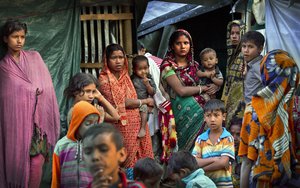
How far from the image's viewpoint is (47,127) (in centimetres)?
839

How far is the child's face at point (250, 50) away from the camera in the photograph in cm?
795

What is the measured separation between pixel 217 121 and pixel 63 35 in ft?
8.99

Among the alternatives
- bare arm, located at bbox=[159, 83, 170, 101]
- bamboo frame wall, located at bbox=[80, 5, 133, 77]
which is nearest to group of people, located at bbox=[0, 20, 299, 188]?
bare arm, located at bbox=[159, 83, 170, 101]

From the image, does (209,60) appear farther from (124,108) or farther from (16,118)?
(16,118)

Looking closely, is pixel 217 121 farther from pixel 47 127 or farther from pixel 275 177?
pixel 47 127

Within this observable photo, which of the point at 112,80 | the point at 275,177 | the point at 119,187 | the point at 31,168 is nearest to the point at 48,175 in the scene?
the point at 31,168

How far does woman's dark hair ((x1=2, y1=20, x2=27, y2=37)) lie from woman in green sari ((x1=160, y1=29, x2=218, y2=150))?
1.89 meters

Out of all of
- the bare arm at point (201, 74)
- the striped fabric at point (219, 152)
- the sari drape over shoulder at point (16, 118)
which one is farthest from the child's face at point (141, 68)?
the striped fabric at point (219, 152)

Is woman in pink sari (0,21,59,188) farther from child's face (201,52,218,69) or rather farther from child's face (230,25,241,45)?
child's face (230,25,241,45)

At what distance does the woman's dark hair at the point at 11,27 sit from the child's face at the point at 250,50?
2425mm

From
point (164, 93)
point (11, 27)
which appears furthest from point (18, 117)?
point (164, 93)

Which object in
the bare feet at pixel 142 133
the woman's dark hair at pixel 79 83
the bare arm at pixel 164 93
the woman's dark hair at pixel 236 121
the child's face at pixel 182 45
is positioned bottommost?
the bare feet at pixel 142 133

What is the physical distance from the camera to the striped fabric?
287 inches

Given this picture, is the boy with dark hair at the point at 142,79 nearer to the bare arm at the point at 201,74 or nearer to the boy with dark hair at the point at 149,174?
the bare arm at the point at 201,74
